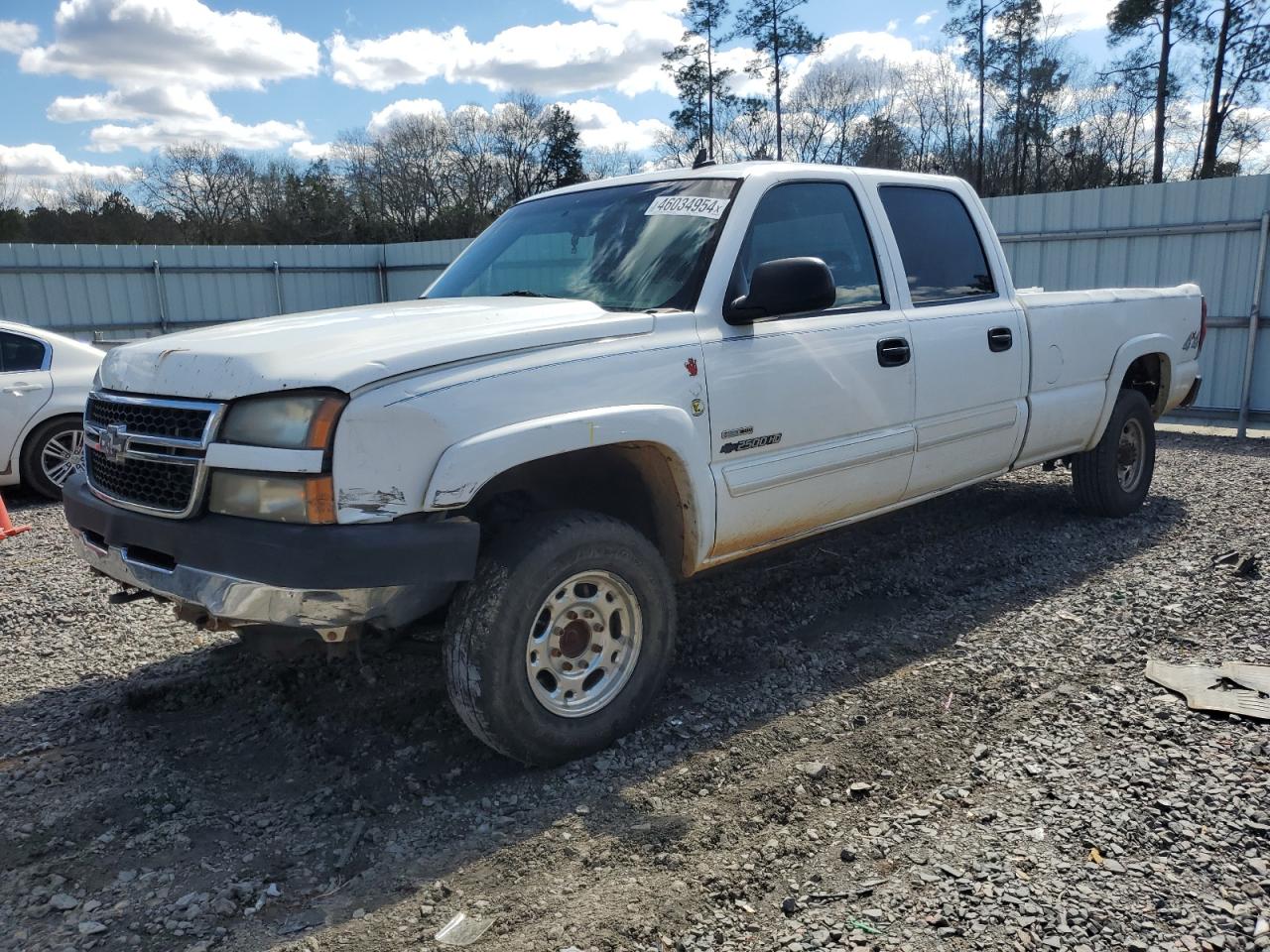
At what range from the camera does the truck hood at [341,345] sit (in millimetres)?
2803

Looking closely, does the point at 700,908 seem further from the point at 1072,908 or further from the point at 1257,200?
the point at 1257,200

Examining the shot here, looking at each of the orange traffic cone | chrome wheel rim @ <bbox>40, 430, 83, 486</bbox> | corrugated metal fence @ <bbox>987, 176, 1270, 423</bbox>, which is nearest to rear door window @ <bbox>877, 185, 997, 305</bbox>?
the orange traffic cone

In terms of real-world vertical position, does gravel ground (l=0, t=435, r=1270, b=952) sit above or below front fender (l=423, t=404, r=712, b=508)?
below

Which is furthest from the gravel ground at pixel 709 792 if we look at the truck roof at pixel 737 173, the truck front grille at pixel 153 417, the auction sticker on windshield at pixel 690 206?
the truck roof at pixel 737 173

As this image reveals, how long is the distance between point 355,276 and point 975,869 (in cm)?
1839

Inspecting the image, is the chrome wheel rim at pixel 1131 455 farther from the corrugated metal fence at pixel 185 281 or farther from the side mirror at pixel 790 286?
the corrugated metal fence at pixel 185 281

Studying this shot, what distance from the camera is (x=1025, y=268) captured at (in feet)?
40.2

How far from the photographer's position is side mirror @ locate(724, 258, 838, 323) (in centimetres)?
351

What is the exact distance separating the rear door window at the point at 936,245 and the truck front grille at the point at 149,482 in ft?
10.6

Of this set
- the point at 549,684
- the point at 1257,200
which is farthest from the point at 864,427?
the point at 1257,200

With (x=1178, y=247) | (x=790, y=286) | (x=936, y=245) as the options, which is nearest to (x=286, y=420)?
(x=790, y=286)

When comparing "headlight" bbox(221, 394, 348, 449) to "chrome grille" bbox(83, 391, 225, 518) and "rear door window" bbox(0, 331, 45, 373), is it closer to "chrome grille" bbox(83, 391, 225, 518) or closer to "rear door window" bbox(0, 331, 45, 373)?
"chrome grille" bbox(83, 391, 225, 518)

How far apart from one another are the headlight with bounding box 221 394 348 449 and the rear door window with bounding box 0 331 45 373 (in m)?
6.40

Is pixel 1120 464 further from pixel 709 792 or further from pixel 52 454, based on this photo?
pixel 52 454
